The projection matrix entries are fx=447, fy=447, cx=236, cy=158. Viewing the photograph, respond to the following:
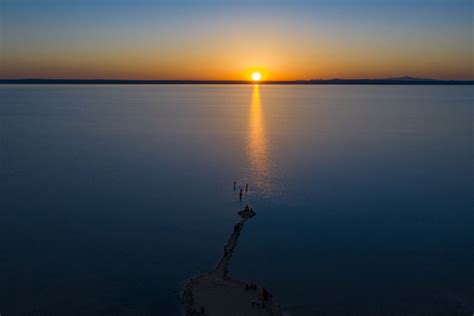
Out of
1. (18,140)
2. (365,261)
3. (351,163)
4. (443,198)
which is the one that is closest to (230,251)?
(365,261)

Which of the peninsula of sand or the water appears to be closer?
the peninsula of sand

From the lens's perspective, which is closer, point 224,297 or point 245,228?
point 224,297

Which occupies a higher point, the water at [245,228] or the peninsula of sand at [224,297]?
the water at [245,228]

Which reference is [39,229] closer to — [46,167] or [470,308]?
[46,167]

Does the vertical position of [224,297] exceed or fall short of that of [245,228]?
it falls short

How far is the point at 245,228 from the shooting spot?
33188 millimetres

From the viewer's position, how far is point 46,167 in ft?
169

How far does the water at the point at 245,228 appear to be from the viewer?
23906mm

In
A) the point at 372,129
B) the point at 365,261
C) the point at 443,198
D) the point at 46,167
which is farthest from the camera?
the point at 372,129

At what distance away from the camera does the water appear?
23.9 meters

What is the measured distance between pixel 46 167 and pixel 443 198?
138 feet

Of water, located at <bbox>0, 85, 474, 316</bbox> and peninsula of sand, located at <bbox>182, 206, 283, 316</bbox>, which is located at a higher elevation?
water, located at <bbox>0, 85, 474, 316</bbox>

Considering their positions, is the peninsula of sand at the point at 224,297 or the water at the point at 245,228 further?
the water at the point at 245,228

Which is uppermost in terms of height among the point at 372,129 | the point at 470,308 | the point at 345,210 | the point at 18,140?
the point at 372,129
